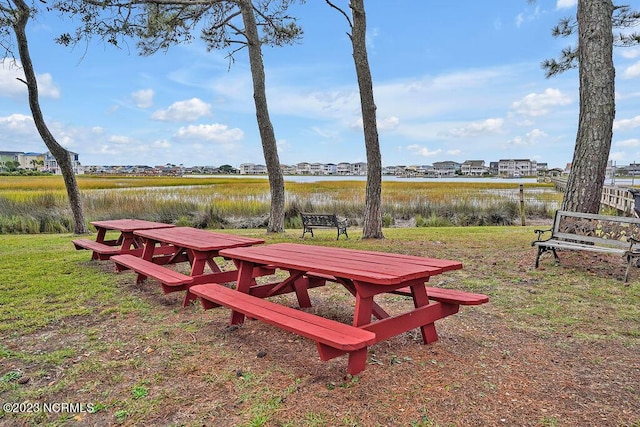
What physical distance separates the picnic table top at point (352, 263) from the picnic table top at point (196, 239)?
0.34 metres

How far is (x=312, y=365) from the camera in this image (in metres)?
2.79

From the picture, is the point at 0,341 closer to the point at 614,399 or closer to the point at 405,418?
the point at 405,418

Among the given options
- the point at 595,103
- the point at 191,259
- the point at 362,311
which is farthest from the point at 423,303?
the point at 595,103

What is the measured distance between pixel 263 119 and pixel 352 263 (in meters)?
7.54

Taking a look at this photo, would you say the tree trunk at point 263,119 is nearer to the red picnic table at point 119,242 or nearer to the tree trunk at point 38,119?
the red picnic table at point 119,242

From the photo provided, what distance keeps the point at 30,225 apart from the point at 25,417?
1197cm

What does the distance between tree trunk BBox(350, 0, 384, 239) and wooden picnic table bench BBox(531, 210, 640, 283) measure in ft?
11.5

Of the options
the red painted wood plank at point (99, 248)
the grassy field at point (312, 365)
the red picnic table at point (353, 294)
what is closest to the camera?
the grassy field at point (312, 365)

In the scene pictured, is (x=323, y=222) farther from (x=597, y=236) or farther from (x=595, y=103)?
(x=595, y=103)

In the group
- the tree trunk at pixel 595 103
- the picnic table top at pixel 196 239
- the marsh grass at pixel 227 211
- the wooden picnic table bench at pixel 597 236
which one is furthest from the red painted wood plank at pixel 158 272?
the marsh grass at pixel 227 211

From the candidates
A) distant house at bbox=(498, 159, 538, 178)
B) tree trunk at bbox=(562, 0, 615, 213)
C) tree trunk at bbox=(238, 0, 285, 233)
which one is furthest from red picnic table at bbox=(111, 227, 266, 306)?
distant house at bbox=(498, 159, 538, 178)

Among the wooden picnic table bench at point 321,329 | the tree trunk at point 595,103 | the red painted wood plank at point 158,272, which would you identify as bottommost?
the red painted wood plank at point 158,272

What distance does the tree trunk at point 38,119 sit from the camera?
9266 millimetres

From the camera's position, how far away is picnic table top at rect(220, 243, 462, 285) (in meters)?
2.64
